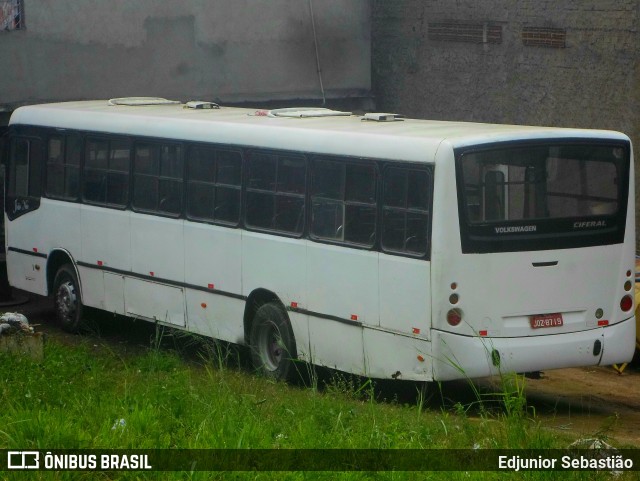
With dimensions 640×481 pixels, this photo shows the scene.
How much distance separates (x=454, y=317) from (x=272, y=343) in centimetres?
258

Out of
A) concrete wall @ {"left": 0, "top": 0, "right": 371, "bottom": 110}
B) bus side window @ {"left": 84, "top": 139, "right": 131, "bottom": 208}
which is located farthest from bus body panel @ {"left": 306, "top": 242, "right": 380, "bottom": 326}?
concrete wall @ {"left": 0, "top": 0, "right": 371, "bottom": 110}

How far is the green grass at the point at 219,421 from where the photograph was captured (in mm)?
7543

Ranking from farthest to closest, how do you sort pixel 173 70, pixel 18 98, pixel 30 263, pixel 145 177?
pixel 173 70 < pixel 18 98 < pixel 30 263 < pixel 145 177

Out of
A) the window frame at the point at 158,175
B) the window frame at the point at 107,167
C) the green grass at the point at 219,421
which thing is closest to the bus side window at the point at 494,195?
the green grass at the point at 219,421

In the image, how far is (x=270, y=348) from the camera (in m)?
12.2

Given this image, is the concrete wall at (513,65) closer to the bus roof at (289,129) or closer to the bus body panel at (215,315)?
the bus roof at (289,129)

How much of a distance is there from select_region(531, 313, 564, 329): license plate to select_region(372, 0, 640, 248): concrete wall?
7.90m

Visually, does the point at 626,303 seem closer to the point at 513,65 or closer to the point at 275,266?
the point at 275,266

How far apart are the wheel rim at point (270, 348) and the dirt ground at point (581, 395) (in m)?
1.38

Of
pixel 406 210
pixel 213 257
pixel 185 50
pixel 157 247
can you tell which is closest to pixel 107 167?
pixel 157 247

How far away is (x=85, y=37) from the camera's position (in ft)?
66.1

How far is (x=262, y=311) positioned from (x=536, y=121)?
29.4 feet

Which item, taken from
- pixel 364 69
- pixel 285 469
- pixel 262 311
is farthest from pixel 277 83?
pixel 285 469

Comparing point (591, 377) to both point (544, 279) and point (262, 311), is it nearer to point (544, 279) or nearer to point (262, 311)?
point (544, 279)
